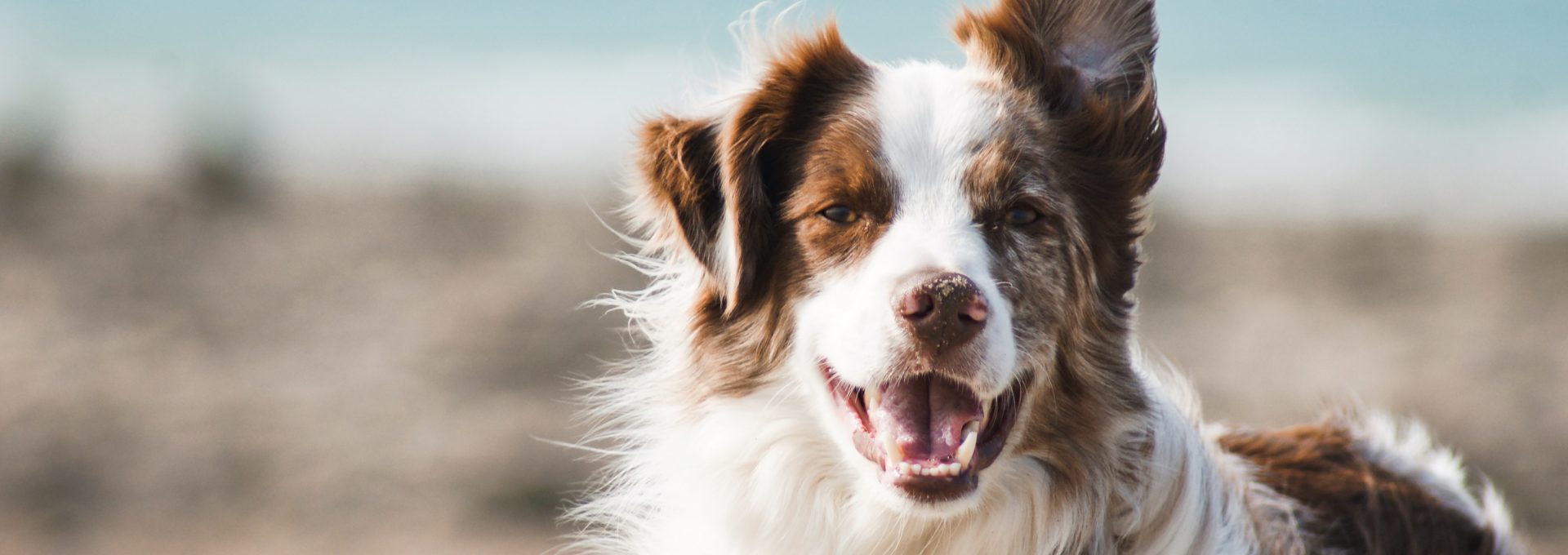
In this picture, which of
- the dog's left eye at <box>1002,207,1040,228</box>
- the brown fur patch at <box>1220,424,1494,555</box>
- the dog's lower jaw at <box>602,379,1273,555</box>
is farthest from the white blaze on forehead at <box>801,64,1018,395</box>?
the brown fur patch at <box>1220,424,1494,555</box>

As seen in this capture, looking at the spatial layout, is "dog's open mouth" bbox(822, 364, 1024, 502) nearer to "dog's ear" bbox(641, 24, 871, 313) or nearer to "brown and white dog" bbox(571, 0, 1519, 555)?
"brown and white dog" bbox(571, 0, 1519, 555)

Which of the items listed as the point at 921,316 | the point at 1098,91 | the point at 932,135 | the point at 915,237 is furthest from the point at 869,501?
the point at 1098,91

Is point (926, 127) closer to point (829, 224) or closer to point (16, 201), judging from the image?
point (829, 224)

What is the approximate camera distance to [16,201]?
19.6 metres

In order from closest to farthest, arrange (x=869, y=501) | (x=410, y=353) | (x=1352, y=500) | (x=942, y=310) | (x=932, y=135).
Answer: (x=942, y=310)
(x=869, y=501)
(x=932, y=135)
(x=1352, y=500)
(x=410, y=353)

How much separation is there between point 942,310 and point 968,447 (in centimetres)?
40

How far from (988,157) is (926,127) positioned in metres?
0.19

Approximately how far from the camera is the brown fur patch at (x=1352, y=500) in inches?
170

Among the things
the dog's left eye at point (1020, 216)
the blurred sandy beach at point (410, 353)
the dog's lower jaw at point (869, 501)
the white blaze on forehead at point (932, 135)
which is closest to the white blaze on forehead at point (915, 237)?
the white blaze on forehead at point (932, 135)

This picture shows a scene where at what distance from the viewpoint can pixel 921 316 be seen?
3.16 metres

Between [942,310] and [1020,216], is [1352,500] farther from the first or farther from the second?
[942,310]

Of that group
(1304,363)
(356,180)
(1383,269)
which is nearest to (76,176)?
(356,180)

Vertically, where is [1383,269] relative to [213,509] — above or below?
above

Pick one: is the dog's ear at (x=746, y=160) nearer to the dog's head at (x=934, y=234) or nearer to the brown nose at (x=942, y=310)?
the dog's head at (x=934, y=234)
